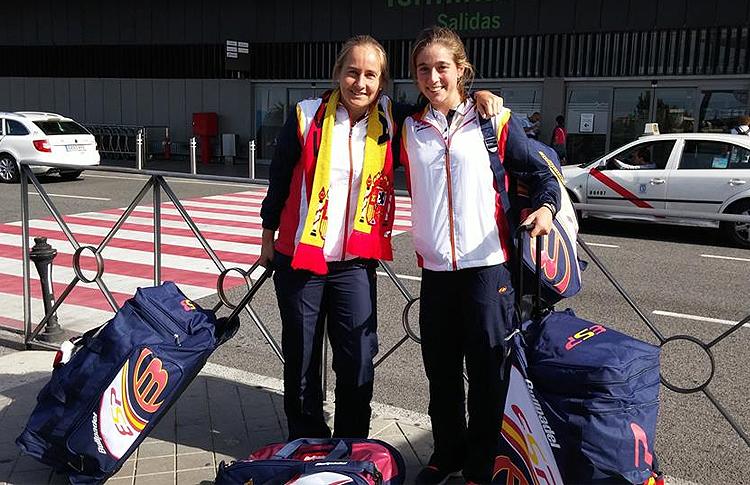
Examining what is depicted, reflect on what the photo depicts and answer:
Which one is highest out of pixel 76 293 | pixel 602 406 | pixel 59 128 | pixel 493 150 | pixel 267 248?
pixel 493 150

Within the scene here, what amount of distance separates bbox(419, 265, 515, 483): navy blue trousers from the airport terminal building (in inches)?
641

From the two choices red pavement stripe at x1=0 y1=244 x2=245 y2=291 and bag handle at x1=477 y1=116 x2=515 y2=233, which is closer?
bag handle at x1=477 y1=116 x2=515 y2=233

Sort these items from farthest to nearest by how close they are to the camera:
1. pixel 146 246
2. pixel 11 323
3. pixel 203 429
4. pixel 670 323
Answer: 1. pixel 146 246
2. pixel 670 323
3. pixel 11 323
4. pixel 203 429

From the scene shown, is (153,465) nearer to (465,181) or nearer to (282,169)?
(282,169)

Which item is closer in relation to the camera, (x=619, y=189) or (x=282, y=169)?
(x=282, y=169)

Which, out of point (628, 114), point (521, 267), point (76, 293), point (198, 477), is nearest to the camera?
point (521, 267)

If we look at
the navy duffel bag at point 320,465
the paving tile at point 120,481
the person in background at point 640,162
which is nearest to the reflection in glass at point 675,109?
the person in background at point 640,162

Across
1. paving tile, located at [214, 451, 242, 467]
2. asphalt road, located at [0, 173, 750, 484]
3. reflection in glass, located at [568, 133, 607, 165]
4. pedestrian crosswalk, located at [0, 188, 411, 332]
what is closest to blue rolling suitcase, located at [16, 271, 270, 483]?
paving tile, located at [214, 451, 242, 467]

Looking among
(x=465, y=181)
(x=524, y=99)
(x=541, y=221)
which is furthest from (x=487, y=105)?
(x=524, y=99)

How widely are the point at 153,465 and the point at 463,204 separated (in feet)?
6.37

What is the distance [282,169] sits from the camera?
3.12m

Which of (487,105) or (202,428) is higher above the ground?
(487,105)

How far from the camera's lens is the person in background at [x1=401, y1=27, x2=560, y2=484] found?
2873 mm

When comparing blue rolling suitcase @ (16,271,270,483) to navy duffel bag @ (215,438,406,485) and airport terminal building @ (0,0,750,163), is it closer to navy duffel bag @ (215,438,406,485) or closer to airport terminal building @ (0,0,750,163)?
navy duffel bag @ (215,438,406,485)
